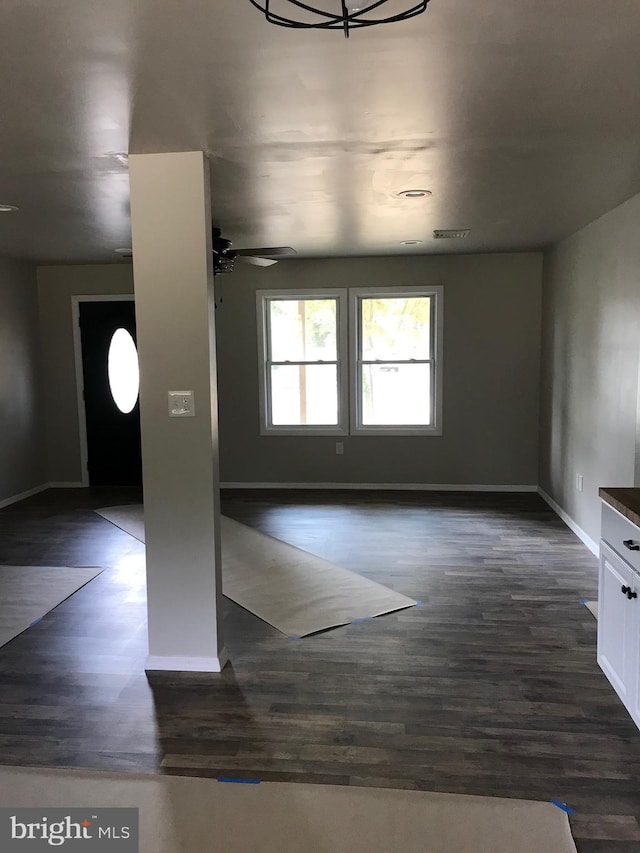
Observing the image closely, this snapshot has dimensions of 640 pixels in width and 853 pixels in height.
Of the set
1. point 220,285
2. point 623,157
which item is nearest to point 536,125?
point 623,157

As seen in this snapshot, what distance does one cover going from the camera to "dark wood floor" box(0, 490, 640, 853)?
7.47 feet

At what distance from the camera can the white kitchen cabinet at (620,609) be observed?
95.0 inches

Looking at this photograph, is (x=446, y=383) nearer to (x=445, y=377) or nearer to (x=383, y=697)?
(x=445, y=377)

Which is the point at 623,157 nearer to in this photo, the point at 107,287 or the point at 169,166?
the point at 169,166

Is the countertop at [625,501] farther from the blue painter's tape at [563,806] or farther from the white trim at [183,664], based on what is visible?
the white trim at [183,664]

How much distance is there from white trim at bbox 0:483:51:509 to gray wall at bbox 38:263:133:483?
0.17m

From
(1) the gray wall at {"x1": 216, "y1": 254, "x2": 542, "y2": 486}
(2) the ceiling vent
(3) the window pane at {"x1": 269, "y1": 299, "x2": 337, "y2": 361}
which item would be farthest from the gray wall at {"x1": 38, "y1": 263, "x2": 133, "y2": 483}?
(2) the ceiling vent

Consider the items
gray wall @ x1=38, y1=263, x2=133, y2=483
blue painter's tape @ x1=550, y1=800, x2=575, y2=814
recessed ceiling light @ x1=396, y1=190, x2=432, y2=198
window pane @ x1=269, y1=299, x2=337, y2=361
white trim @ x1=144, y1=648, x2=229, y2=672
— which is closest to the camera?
blue painter's tape @ x1=550, y1=800, x2=575, y2=814

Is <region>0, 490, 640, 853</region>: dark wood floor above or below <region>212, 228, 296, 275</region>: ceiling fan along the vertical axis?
below

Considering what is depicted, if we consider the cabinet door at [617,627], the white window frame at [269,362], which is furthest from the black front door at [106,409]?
the cabinet door at [617,627]

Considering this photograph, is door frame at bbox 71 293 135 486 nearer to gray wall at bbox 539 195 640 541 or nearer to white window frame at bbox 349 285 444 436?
white window frame at bbox 349 285 444 436

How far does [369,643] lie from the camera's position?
324cm

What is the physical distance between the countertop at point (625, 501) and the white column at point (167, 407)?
5.56 feet

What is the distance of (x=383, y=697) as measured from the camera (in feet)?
9.04
